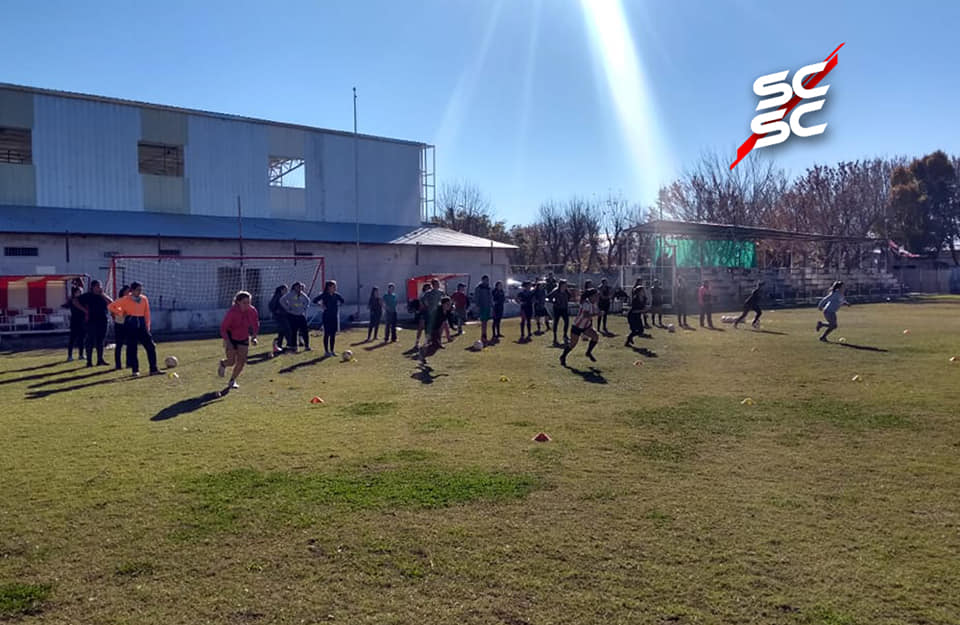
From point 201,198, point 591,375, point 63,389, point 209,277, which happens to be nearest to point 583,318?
point 591,375

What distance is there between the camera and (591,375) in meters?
13.3

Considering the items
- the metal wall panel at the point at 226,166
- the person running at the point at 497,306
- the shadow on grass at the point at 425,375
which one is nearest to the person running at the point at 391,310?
the person running at the point at 497,306

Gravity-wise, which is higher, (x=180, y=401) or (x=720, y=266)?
(x=720, y=266)

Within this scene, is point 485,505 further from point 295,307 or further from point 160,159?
point 160,159

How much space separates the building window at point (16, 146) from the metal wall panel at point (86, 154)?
774 millimetres

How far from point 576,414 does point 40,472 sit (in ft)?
20.3

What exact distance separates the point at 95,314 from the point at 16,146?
20.4m

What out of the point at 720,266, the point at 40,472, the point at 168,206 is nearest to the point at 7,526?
the point at 40,472

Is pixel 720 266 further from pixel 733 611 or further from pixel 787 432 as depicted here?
pixel 733 611

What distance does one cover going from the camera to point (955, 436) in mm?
8055

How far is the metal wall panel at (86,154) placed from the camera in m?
28.5

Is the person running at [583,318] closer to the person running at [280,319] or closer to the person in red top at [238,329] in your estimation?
the person in red top at [238,329]

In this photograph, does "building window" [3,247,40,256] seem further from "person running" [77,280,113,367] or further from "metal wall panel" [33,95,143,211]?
"person running" [77,280,113,367]

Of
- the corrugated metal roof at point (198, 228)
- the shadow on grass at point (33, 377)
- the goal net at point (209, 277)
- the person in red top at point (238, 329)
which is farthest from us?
the corrugated metal roof at point (198, 228)
